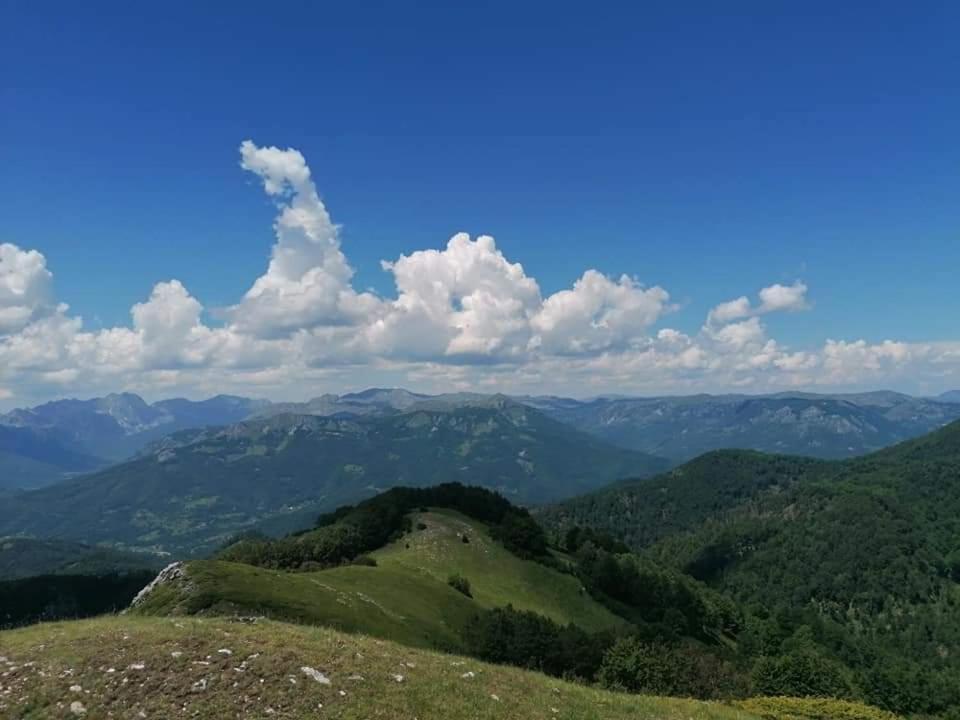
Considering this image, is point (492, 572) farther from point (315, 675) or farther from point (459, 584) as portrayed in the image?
point (315, 675)

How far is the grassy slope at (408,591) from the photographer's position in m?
59.5

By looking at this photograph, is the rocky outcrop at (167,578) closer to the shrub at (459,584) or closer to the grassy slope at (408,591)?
the grassy slope at (408,591)

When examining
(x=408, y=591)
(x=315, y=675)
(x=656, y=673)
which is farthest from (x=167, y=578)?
(x=315, y=675)

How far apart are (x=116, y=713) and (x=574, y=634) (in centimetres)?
5178

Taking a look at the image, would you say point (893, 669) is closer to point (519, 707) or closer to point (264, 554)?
point (264, 554)

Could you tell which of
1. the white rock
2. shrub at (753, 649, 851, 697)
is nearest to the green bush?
the white rock

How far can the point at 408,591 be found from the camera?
86062 millimetres

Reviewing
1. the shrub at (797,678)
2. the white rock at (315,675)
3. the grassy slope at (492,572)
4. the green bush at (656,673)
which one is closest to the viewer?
the white rock at (315,675)

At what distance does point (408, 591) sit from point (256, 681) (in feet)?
213

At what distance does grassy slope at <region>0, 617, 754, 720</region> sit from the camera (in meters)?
22.8

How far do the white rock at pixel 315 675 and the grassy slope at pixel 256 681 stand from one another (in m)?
0.24

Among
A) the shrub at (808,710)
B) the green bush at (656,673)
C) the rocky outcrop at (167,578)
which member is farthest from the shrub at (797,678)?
the rocky outcrop at (167,578)

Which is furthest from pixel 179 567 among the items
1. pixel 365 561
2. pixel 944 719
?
pixel 944 719

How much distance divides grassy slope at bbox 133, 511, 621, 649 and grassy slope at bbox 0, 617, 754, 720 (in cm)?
2814
